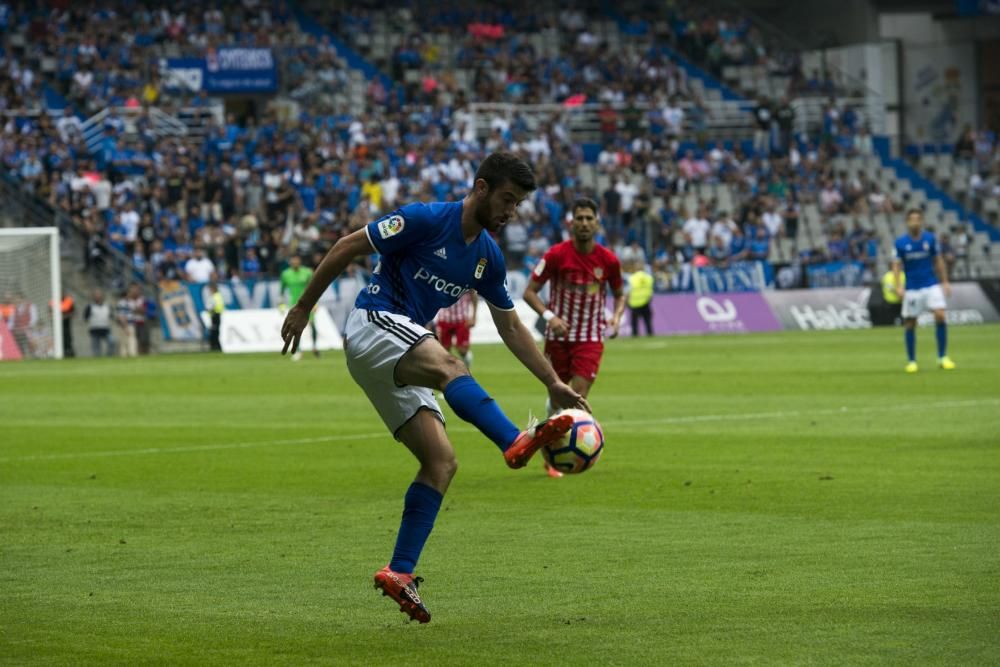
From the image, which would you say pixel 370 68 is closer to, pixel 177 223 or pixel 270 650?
pixel 177 223

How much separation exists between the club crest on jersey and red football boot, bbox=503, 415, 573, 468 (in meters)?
1.27

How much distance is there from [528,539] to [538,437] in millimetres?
3196

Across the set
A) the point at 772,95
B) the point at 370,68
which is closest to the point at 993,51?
the point at 772,95

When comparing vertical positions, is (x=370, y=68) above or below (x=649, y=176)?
above

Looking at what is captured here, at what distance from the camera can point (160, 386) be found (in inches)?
1038

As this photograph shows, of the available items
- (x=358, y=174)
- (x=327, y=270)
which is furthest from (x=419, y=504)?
(x=358, y=174)

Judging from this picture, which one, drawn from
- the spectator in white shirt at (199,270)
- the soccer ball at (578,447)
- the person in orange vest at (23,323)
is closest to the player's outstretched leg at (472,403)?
the soccer ball at (578,447)

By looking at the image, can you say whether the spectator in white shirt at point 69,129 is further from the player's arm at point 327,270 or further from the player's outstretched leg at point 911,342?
the player's arm at point 327,270

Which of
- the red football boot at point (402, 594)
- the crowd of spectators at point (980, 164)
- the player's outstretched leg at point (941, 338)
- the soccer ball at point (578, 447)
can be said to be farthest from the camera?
the crowd of spectators at point (980, 164)

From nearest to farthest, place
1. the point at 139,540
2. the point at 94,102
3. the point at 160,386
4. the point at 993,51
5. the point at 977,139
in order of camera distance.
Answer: the point at 139,540 → the point at 160,386 → the point at 94,102 → the point at 977,139 → the point at 993,51

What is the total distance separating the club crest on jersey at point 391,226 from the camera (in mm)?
7578

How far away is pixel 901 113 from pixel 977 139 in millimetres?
3929

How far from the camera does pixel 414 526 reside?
7.40m

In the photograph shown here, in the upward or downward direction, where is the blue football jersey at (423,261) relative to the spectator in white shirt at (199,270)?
upward
